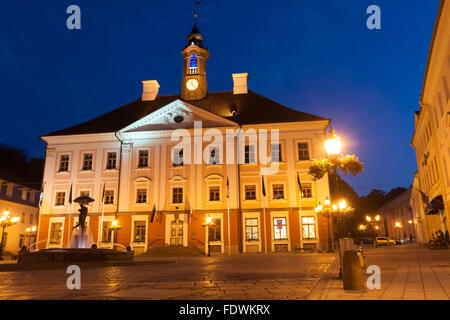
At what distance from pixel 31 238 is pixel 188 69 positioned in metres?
29.6

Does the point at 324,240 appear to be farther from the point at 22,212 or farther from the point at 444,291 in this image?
the point at 22,212

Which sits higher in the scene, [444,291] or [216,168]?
[216,168]

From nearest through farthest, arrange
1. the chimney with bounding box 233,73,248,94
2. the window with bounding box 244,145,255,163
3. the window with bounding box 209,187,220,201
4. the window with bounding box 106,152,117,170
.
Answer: the window with bounding box 209,187,220,201 → the window with bounding box 244,145,255,163 → the window with bounding box 106,152,117,170 → the chimney with bounding box 233,73,248,94

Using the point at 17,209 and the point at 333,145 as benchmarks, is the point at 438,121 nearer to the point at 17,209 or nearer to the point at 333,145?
the point at 333,145

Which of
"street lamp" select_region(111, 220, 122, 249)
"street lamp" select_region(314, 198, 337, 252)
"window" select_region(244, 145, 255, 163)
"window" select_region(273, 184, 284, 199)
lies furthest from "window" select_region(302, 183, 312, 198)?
"street lamp" select_region(111, 220, 122, 249)

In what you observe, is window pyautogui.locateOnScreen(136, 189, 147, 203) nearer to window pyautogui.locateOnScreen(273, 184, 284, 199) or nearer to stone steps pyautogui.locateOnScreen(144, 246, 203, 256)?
Answer: stone steps pyautogui.locateOnScreen(144, 246, 203, 256)

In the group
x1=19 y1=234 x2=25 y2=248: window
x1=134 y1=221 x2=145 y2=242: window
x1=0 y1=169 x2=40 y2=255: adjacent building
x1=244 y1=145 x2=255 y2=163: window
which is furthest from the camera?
x1=19 y1=234 x2=25 y2=248: window

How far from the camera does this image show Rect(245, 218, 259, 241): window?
106 ft

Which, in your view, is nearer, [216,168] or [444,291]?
[444,291]

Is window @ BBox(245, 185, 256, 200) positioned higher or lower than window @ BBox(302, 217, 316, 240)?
higher

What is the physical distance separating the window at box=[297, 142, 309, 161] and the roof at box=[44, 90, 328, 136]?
2.29 meters

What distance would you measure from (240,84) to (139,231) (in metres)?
19.7

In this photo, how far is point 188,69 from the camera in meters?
41.1
